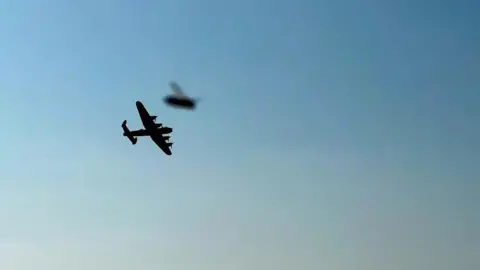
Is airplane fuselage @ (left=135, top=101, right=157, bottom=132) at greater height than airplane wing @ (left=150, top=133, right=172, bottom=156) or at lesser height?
greater

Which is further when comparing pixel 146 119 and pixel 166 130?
pixel 146 119

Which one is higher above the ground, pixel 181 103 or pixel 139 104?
pixel 139 104

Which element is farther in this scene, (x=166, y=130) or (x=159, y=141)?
(x=159, y=141)

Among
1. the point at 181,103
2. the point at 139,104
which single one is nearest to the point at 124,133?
the point at 139,104

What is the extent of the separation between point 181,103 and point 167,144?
17301 millimetres

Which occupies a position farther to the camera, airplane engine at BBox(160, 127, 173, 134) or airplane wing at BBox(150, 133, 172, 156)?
airplane wing at BBox(150, 133, 172, 156)

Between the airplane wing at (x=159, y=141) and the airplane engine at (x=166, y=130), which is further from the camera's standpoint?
the airplane wing at (x=159, y=141)

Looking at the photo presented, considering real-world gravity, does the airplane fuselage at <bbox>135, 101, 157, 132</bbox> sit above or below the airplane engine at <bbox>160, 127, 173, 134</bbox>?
above

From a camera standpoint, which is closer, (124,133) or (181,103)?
(181,103)

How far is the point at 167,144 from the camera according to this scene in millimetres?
119438

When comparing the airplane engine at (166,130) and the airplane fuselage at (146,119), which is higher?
the airplane fuselage at (146,119)

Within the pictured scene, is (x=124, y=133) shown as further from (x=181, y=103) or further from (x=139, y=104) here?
(x=181, y=103)

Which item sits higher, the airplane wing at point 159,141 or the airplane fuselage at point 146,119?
the airplane fuselage at point 146,119

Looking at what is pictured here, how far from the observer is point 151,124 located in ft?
390
